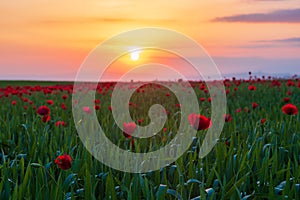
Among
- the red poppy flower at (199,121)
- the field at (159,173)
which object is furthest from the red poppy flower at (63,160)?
the red poppy flower at (199,121)

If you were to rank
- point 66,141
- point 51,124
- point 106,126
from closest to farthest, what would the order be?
point 66,141 → point 106,126 → point 51,124

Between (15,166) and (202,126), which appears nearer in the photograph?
(15,166)

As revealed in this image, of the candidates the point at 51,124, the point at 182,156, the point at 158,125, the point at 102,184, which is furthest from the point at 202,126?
the point at 51,124

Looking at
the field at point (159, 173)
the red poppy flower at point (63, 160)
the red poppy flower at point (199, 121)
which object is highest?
the red poppy flower at point (199, 121)

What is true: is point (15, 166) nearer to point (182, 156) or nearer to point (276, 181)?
point (182, 156)

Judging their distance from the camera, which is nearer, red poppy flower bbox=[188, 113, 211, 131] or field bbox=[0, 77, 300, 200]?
field bbox=[0, 77, 300, 200]

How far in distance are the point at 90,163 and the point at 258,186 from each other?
128 cm

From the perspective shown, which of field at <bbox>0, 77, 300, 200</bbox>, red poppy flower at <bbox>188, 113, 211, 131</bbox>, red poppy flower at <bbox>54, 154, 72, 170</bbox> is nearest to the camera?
field at <bbox>0, 77, 300, 200</bbox>

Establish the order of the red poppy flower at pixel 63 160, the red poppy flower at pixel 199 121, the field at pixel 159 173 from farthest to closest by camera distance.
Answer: the red poppy flower at pixel 199 121 < the red poppy flower at pixel 63 160 < the field at pixel 159 173

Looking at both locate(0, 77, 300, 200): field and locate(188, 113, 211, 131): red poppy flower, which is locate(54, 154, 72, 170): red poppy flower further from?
locate(188, 113, 211, 131): red poppy flower

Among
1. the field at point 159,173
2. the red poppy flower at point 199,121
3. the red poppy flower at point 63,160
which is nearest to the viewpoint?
the field at point 159,173

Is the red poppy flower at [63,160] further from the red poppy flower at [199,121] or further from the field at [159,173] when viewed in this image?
the red poppy flower at [199,121]

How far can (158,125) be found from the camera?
536 cm

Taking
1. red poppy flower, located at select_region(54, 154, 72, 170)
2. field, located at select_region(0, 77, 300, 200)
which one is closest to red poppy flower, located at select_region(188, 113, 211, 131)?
field, located at select_region(0, 77, 300, 200)
